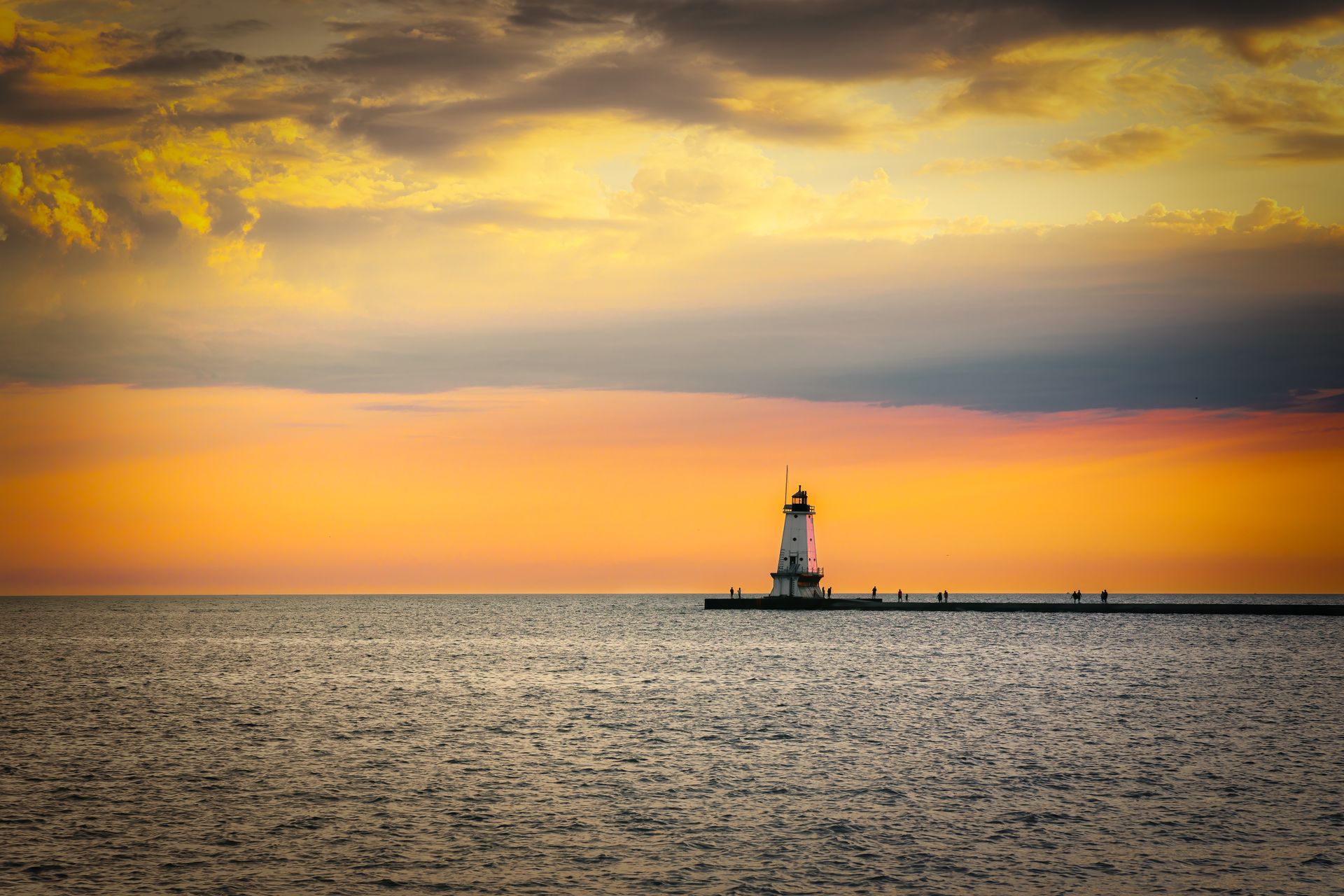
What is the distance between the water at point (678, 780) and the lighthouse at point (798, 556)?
5640cm

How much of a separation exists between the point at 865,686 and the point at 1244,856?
40.7m

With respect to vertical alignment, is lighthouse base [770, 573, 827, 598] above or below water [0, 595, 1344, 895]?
above

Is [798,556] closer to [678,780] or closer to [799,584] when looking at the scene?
[799,584]

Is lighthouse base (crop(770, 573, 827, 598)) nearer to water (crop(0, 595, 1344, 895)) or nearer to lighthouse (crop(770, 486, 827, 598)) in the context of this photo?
lighthouse (crop(770, 486, 827, 598))

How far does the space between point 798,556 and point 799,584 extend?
3.83m

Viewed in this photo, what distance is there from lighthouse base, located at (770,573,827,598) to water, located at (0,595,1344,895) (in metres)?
59.2

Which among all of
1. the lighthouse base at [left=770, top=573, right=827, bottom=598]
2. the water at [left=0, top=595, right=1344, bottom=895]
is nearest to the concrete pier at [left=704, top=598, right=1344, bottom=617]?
the lighthouse base at [left=770, top=573, right=827, bottom=598]

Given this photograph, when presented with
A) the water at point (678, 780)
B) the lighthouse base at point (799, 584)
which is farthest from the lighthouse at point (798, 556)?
the water at point (678, 780)

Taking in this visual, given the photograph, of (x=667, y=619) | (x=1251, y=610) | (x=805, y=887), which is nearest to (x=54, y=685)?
(x=805, y=887)

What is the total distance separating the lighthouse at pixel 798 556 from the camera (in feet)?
449

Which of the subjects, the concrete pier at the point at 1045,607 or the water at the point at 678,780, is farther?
the concrete pier at the point at 1045,607

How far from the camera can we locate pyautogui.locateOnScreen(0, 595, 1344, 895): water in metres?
26.1

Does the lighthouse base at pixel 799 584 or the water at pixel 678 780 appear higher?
the lighthouse base at pixel 799 584

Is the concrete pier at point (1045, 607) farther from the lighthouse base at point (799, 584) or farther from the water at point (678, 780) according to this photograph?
the water at point (678, 780)
